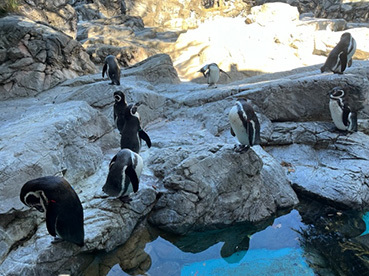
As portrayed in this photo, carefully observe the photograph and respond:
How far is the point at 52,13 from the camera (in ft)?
36.4

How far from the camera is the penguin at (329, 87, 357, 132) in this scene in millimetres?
5105

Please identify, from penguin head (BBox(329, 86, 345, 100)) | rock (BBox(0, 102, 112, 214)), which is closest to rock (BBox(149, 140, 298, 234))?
rock (BBox(0, 102, 112, 214))

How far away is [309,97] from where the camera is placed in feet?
19.2

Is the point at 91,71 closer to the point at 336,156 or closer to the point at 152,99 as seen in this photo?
the point at 152,99

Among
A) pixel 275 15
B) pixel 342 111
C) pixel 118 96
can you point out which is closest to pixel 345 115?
pixel 342 111

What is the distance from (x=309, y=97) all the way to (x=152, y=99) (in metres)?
3.37

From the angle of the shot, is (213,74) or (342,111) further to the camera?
(213,74)

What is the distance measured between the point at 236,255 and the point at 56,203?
2.06 m

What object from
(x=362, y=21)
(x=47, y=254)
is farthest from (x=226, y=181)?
(x=362, y=21)

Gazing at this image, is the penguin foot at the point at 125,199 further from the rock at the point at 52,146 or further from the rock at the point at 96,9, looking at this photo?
the rock at the point at 96,9

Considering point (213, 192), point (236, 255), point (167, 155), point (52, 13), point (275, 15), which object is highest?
point (52, 13)

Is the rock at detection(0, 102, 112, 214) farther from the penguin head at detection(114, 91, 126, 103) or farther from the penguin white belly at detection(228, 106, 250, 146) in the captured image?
the penguin white belly at detection(228, 106, 250, 146)

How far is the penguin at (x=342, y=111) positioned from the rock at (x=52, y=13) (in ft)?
30.2

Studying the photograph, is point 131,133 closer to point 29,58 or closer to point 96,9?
point 29,58
